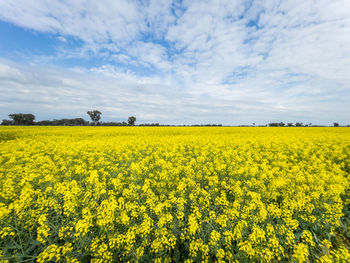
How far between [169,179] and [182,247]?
205 centimetres

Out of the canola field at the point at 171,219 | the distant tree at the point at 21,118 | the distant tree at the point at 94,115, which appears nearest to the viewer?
the canola field at the point at 171,219

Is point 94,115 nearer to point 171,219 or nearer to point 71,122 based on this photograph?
point 71,122

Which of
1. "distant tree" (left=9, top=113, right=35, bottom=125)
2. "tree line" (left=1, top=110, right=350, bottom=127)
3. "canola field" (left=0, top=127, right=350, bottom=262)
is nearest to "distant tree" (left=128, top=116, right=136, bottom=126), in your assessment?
"tree line" (left=1, top=110, right=350, bottom=127)

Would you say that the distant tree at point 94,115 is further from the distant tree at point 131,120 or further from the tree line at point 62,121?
the distant tree at point 131,120

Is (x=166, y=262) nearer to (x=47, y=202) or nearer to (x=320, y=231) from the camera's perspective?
(x=47, y=202)

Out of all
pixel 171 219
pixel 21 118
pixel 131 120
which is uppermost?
pixel 131 120

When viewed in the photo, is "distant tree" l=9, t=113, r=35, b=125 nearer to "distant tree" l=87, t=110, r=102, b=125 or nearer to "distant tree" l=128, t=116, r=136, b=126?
"distant tree" l=87, t=110, r=102, b=125

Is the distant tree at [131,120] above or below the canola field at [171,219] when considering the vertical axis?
above

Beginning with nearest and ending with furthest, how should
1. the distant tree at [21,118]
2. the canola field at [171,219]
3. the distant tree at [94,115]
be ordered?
the canola field at [171,219] < the distant tree at [21,118] < the distant tree at [94,115]

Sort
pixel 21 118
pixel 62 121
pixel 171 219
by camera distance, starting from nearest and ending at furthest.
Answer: pixel 171 219 → pixel 21 118 → pixel 62 121

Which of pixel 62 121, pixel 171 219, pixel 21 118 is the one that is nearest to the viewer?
pixel 171 219

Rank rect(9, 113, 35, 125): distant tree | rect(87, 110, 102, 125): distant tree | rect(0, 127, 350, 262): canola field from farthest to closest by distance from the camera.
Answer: rect(87, 110, 102, 125): distant tree
rect(9, 113, 35, 125): distant tree
rect(0, 127, 350, 262): canola field

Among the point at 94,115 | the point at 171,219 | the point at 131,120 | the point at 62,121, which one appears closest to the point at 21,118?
the point at 62,121

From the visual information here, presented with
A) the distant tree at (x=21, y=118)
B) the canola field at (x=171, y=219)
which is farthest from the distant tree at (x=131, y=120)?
the canola field at (x=171, y=219)
